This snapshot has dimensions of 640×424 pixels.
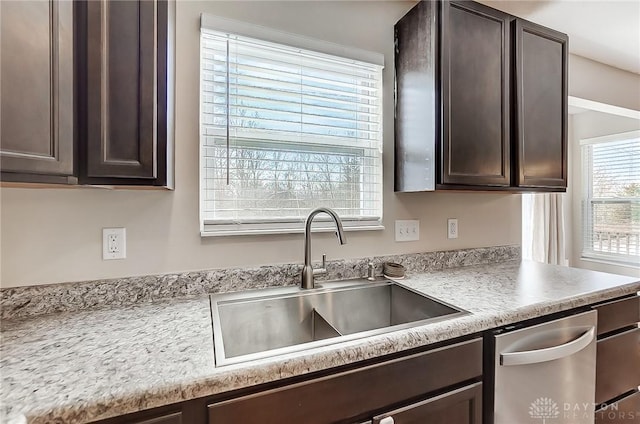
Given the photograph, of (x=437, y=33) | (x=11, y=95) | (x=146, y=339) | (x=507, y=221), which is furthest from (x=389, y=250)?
(x=11, y=95)

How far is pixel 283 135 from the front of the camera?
1.53m

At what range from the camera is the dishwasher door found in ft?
3.55

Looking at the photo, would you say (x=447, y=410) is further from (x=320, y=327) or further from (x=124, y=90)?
(x=124, y=90)

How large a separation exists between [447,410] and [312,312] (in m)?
0.62

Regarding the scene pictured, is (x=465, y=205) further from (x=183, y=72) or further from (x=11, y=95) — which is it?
(x=11, y=95)

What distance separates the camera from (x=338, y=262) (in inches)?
62.1

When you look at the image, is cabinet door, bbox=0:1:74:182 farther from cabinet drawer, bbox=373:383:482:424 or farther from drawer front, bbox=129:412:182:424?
cabinet drawer, bbox=373:383:482:424

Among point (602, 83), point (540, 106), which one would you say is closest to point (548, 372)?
point (540, 106)

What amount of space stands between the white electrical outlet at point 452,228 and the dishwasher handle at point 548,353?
785 millimetres

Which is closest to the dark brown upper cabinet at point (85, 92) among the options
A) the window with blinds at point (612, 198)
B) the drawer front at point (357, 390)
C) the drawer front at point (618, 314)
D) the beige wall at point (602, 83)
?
the drawer front at point (357, 390)

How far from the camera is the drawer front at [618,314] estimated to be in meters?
1.37

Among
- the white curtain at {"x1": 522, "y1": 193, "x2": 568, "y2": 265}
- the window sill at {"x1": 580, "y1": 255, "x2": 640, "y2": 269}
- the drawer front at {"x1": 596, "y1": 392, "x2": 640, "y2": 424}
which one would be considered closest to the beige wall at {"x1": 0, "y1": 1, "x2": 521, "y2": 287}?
the drawer front at {"x1": 596, "y1": 392, "x2": 640, "y2": 424}

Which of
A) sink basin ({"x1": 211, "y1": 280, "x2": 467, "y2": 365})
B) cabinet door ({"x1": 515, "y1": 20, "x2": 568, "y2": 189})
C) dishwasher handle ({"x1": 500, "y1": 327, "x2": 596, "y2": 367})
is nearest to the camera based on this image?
dishwasher handle ({"x1": 500, "y1": 327, "x2": 596, "y2": 367})

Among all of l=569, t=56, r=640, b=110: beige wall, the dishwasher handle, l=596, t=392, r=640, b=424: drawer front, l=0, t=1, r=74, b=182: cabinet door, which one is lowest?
l=596, t=392, r=640, b=424: drawer front
